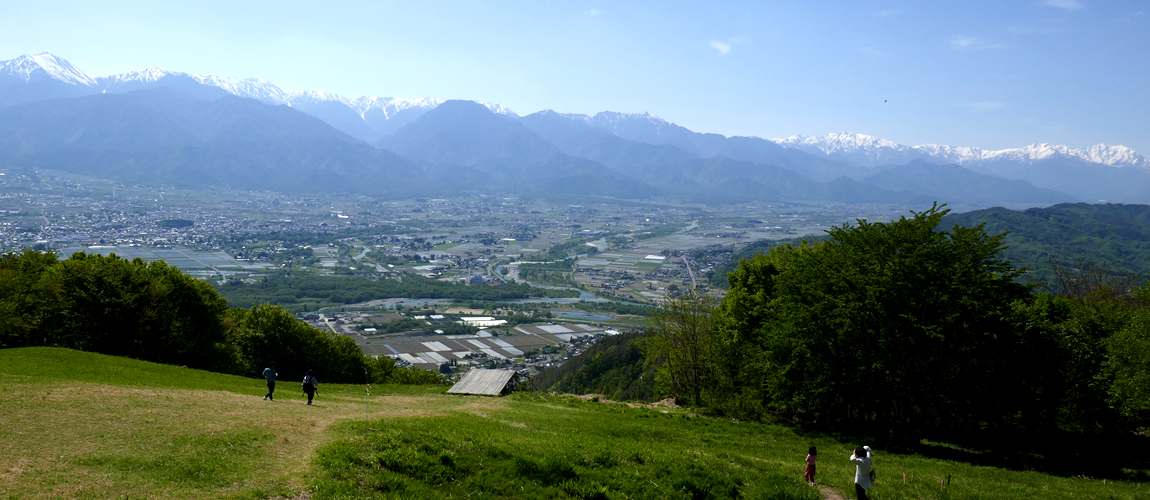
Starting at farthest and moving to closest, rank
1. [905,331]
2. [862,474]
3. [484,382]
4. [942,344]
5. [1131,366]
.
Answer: [484,382] → [905,331] → [942,344] → [1131,366] → [862,474]

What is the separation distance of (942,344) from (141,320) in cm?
4395

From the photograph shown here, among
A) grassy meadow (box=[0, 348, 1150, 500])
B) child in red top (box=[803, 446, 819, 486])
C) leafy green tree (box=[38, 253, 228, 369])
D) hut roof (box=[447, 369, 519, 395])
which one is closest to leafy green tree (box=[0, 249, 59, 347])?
leafy green tree (box=[38, 253, 228, 369])

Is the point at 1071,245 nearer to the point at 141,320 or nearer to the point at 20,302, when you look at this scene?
the point at 141,320

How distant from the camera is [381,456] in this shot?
12.9 m

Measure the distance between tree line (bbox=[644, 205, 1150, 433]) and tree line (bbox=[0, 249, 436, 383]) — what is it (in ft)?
79.7

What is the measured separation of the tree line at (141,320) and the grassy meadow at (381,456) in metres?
12.7

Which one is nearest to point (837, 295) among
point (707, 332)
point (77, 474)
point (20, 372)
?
point (707, 332)

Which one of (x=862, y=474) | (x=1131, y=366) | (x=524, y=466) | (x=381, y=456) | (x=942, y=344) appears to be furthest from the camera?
(x=942, y=344)

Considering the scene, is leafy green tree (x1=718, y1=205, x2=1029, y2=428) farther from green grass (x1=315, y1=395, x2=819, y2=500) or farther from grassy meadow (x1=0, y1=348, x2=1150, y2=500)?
green grass (x1=315, y1=395, x2=819, y2=500)

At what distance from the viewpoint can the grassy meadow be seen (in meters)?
11.1

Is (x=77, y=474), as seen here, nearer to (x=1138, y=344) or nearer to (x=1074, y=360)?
(x=1138, y=344)

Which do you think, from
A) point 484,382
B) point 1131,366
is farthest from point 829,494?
point 484,382

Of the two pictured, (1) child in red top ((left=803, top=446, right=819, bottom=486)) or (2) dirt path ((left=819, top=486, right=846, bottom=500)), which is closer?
(2) dirt path ((left=819, top=486, right=846, bottom=500))

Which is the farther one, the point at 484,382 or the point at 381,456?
the point at 484,382
